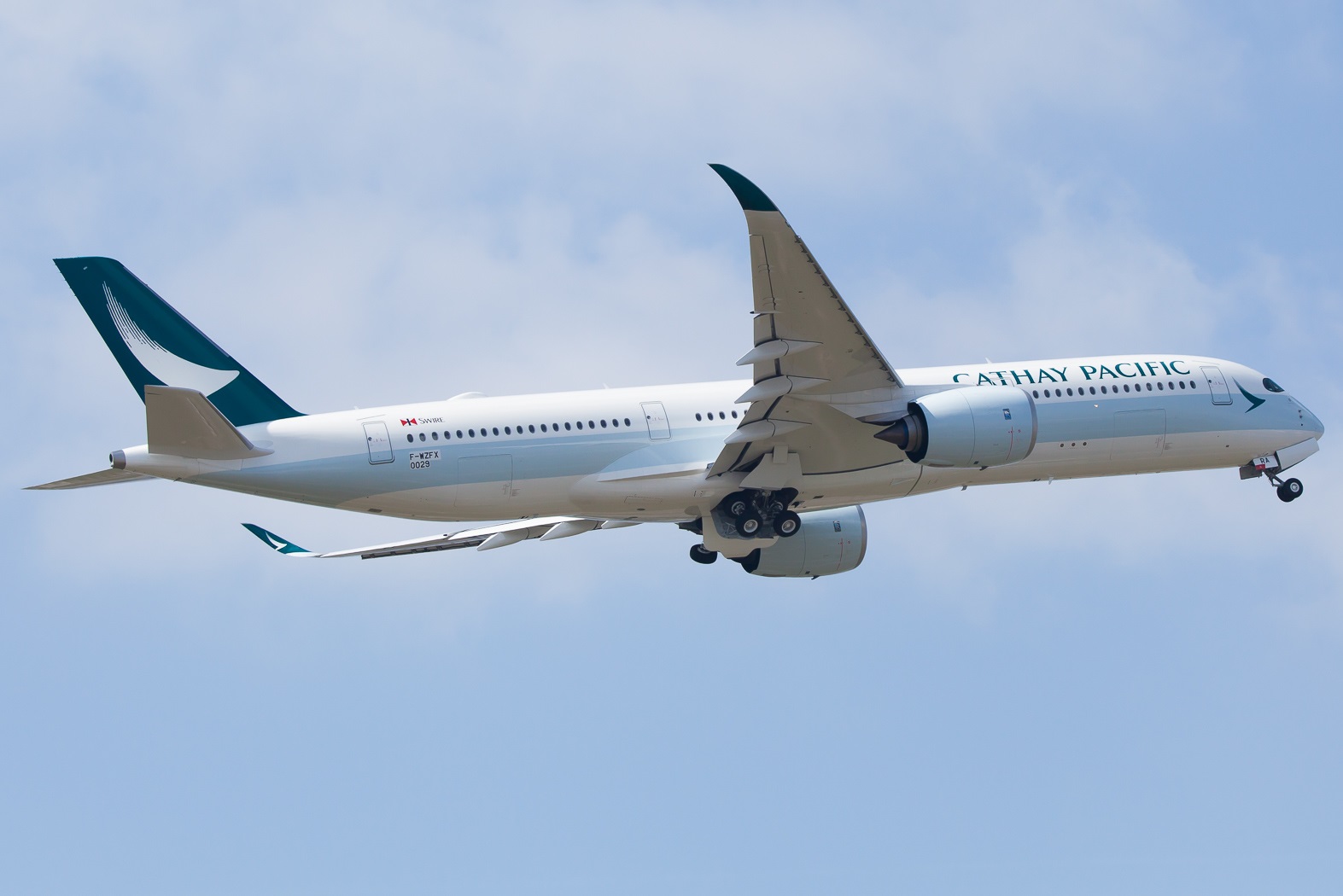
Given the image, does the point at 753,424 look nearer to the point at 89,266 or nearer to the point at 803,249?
Answer: the point at 803,249

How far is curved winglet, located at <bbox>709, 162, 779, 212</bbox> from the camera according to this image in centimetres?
2600

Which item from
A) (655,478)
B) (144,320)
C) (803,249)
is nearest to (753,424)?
(655,478)

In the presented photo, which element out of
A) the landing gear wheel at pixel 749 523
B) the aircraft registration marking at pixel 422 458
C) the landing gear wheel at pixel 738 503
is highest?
the aircraft registration marking at pixel 422 458

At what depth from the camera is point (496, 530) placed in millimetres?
37344

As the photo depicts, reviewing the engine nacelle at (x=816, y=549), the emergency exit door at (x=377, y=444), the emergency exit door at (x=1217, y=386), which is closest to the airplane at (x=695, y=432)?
the emergency exit door at (x=377, y=444)

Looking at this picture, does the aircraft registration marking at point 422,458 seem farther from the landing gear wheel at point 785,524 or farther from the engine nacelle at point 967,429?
the engine nacelle at point 967,429

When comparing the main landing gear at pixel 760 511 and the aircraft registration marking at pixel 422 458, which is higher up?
the aircraft registration marking at pixel 422 458

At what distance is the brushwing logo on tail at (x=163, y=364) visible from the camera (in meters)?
31.1

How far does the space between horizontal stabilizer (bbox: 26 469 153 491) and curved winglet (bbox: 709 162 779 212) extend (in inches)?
483

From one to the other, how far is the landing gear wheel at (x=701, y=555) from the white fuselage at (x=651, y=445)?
3265 millimetres

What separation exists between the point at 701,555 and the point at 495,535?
4907 millimetres

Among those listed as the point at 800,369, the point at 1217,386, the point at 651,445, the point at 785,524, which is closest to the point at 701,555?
the point at 785,524

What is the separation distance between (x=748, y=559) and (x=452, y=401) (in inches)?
374

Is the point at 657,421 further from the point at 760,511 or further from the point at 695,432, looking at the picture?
the point at 760,511
